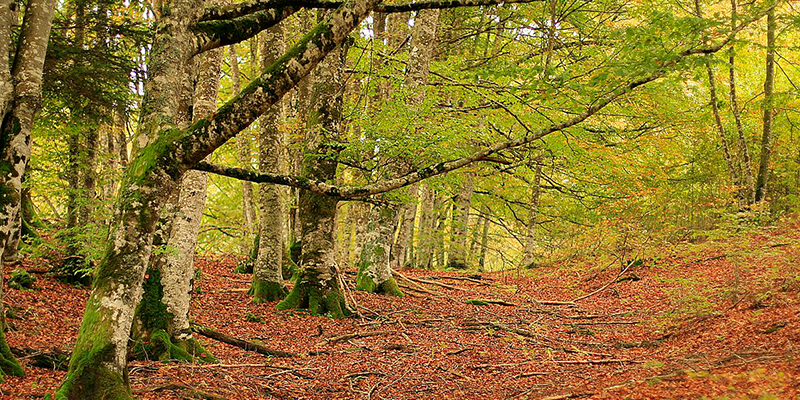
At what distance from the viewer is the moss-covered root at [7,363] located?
5.27 m

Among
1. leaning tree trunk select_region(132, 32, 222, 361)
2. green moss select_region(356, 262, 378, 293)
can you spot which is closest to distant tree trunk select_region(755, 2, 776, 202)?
green moss select_region(356, 262, 378, 293)

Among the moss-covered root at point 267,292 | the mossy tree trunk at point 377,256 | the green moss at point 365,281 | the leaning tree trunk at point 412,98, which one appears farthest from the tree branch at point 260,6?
the green moss at point 365,281

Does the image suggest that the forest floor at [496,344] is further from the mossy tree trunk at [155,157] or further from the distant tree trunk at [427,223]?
the distant tree trunk at [427,223]

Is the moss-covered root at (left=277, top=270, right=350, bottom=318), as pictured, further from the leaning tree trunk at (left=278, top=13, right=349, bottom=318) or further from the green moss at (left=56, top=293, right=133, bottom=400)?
the green moss at (left=56, top=293, right=133, bottom=400)

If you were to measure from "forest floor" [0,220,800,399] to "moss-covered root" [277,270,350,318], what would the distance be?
0.25 meters

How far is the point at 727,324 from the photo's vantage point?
7.28 m

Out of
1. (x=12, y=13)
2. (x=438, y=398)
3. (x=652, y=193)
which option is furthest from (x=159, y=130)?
(x=652, y=193)

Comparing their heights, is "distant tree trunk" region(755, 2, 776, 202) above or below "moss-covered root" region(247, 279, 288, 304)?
above

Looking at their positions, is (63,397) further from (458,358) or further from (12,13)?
(458,358)

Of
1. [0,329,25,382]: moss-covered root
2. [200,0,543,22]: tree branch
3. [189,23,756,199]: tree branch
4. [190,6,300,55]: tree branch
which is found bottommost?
[0,329,25,382]: moss-covered root

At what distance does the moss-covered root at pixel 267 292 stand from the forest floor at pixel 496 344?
1.32 feet

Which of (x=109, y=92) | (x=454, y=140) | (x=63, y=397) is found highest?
(x=109, y=92)

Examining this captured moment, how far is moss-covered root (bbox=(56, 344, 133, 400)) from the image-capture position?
4.25 meters

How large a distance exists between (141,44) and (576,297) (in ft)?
40.8
